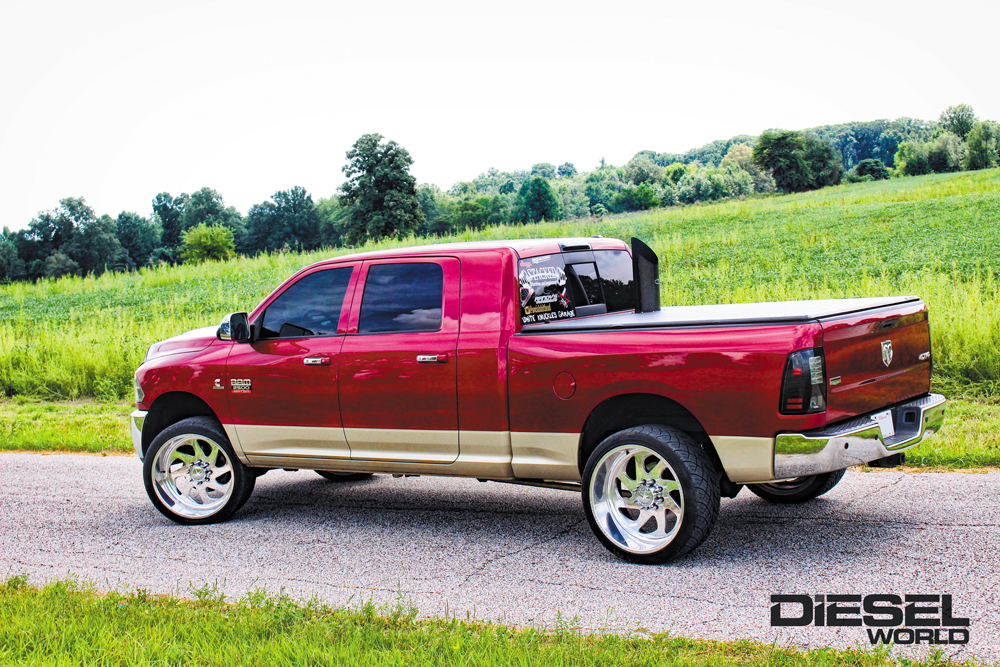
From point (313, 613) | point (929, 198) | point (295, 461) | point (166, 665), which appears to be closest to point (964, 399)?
point (295, 461)

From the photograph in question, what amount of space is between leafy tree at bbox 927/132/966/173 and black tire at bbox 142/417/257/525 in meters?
108

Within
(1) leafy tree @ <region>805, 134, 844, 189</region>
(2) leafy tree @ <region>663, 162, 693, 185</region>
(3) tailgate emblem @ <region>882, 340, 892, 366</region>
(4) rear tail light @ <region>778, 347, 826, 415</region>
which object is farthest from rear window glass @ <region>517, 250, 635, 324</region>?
(2) leafy tree @ <region>663, 162, 693, 185</region>

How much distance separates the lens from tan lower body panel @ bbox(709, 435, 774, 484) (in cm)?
Result: 500

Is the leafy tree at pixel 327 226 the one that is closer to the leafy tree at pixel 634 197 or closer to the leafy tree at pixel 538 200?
the leafy tree at pixel 538 200

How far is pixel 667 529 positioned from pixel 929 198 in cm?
2989

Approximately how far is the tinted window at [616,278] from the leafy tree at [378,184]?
71.8 meters

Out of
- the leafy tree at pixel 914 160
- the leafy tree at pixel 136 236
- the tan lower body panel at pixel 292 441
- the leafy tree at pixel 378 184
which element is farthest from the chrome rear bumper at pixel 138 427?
the leafy tree at pixel 136 236

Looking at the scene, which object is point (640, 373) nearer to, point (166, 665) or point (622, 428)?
point (622, 428)

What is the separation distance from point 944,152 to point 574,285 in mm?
108972

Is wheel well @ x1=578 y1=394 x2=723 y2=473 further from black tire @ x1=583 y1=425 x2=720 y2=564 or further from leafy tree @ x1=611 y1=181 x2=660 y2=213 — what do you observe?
leafy tree @ x1=611 y1=181 x2=660 y2=213

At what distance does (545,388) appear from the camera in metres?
5.71

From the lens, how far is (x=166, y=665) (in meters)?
4.00

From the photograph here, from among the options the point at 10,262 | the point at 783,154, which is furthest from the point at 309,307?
the point at 10,262

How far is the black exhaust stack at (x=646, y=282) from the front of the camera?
6.81 meters
